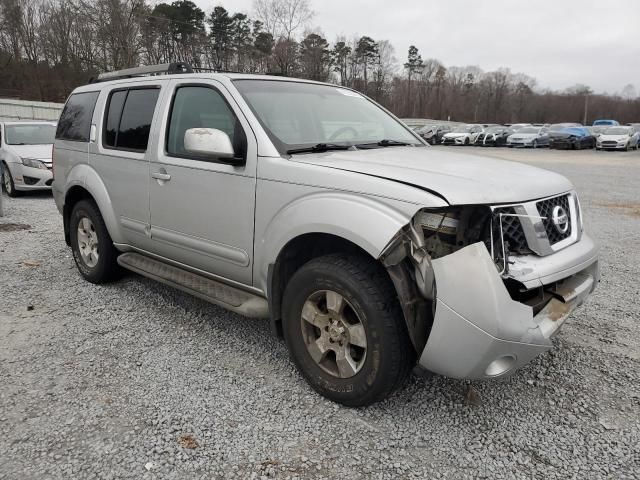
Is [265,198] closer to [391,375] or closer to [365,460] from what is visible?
[391,375]

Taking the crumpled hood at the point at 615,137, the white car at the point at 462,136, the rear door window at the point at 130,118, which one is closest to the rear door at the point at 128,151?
the rear door window at the point at 130,118

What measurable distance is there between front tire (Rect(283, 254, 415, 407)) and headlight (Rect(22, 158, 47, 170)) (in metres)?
9.60

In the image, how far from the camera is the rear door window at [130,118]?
4145 mm

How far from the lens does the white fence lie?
96.4ft

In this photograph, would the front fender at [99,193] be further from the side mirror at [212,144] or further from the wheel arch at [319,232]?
the wheel arch at [319,232]

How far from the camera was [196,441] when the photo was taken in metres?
2.61

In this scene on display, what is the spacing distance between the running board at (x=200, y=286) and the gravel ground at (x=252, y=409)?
402mm

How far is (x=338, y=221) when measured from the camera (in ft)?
8.91

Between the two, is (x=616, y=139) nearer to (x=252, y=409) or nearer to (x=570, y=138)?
(x=570, y=138)

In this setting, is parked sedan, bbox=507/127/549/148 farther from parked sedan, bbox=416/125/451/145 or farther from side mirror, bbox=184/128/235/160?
side mirror, bbox=184/128/235/160

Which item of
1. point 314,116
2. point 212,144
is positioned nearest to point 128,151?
point 212,144

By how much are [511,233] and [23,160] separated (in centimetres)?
1083

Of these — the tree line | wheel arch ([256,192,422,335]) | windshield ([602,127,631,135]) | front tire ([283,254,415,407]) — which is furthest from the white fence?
windshield ([602,127,631,135])

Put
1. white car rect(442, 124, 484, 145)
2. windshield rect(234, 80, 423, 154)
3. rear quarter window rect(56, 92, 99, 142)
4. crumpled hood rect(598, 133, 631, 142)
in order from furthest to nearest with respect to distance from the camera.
Result: white car rect(442, 124, 484, 145)
crumpled hood rect(598, 133, 631, 142)
rear quarter window rect(56, 92, 99, 142)
windshield rect(234, 80, 423, 154)
